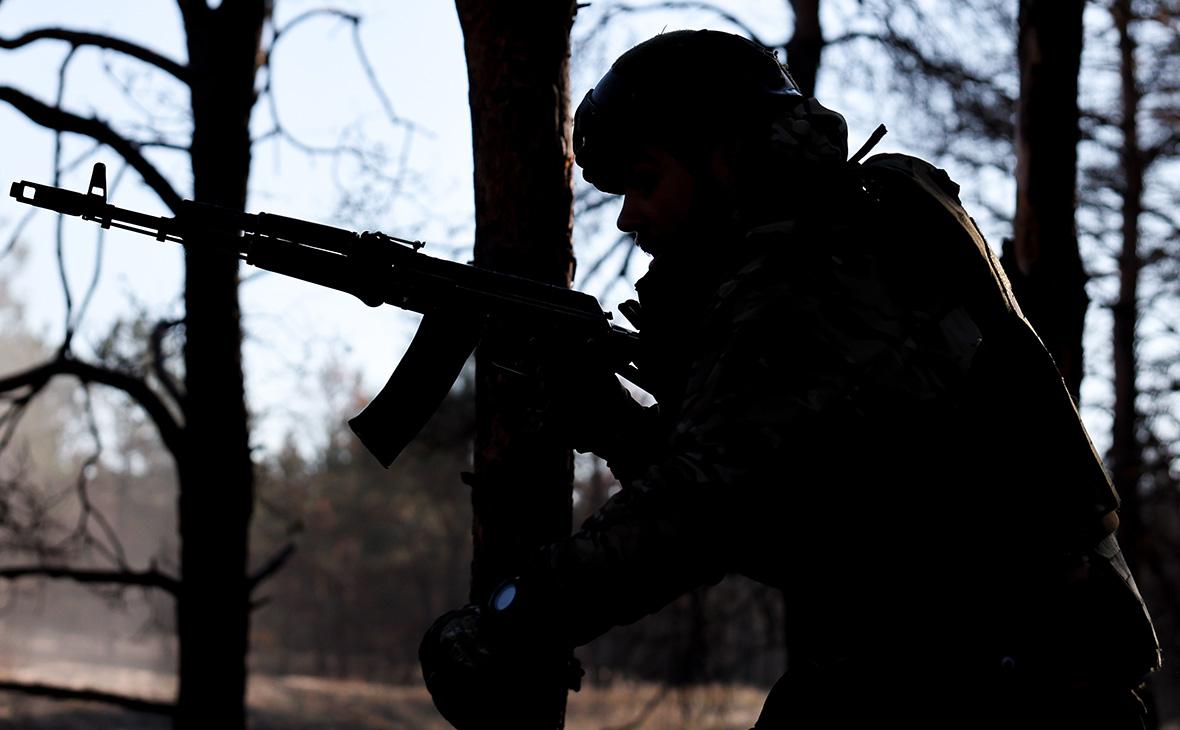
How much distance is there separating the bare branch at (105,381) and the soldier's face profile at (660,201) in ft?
19.5

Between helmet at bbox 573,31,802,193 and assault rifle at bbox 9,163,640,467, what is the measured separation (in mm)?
336

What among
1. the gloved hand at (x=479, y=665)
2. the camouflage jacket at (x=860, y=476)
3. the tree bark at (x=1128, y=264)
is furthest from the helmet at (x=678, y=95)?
the tree bark at (x=1128, y=264)

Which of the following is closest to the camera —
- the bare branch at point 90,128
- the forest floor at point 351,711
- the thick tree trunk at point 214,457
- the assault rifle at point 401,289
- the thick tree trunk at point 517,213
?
the assault rifle at point 401,289

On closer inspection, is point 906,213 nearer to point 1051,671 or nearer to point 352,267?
point 1051,671

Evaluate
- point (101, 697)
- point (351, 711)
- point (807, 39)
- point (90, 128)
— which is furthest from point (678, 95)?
point (351, 711)

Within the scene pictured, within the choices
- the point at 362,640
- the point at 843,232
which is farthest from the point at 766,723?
the point at 362,640

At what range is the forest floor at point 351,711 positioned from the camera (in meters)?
26.0

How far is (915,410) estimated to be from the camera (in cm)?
177

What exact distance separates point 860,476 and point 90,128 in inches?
271

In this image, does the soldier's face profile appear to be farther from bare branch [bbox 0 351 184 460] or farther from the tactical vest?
bare branch [bbox 0 351 184 460]

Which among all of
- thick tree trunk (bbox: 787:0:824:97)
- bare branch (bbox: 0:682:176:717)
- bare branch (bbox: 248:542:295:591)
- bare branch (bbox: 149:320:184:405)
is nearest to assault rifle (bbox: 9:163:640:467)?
bare branch (bbox: 248:542:295:591)

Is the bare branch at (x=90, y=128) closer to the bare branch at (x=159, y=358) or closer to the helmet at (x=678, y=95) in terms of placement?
the bare branch at (x=159, y=358)

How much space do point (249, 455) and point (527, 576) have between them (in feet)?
19.3

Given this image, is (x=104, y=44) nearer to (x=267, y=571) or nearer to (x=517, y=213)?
(x=267, y=571)
